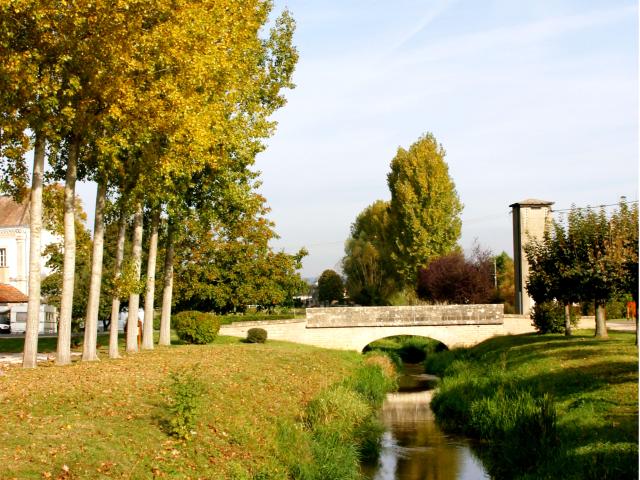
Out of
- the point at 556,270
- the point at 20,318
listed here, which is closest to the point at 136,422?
the point at 556,270

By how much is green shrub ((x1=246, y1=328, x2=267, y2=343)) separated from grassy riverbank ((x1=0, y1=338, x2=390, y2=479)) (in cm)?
1609

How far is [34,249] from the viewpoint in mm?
21438

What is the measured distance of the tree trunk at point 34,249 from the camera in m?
21.3

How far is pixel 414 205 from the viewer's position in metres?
70.6

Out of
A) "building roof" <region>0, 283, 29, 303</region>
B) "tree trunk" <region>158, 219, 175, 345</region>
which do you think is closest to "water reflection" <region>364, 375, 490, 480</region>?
"tree trunk" <region>158, 219, 175, 345</region>

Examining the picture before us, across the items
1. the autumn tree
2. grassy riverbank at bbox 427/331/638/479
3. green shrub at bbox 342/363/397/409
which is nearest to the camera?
grassy riverbank at bbox 427/331/638/479

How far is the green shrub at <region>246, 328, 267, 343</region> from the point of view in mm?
43125

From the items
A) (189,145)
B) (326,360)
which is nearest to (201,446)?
(189,145)

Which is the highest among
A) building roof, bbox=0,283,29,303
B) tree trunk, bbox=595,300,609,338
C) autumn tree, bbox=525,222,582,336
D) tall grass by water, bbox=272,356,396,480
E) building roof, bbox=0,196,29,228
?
building roof, bbox=0,196,29,228

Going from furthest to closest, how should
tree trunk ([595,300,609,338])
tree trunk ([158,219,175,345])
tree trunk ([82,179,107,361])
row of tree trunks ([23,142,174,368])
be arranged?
tree trunk ([595,300,609,338]) < tree trunk ([158,219,175,345]) < tree trunk ([82,179,107,361]) < row of tree trunks ([23,142,174,368])

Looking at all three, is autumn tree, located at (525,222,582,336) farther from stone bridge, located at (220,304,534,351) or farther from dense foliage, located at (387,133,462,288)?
dense foliage, located at (387,133,462,288)

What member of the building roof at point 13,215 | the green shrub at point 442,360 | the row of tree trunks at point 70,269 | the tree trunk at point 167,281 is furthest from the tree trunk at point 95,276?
the building roof at point 13,215

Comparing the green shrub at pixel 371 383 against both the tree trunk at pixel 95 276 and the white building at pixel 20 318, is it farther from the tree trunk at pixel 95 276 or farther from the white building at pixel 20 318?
the white building at pixel 20 318

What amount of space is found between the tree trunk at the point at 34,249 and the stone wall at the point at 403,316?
85.8 feet
